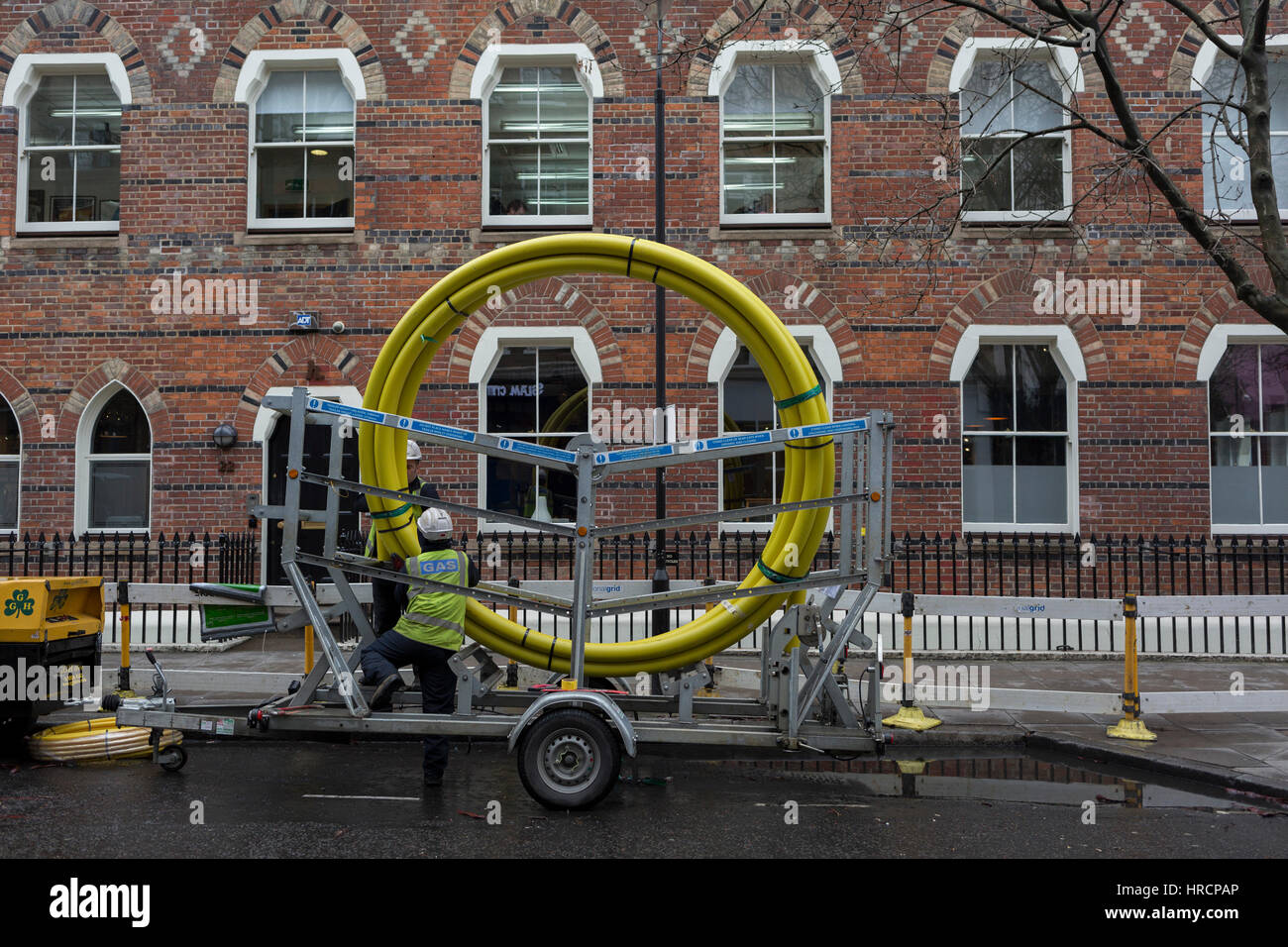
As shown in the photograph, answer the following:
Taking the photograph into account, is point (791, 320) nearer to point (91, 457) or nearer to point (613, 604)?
point (613, 604)

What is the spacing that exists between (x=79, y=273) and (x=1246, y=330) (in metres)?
14.4

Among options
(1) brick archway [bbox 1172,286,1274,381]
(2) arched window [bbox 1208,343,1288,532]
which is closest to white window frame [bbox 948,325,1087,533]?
(1) brick archway [bbox 1172,286,1274,381]

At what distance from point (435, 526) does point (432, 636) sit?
2.30ft

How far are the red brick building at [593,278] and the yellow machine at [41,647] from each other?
5.48 metres

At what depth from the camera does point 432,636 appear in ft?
22.5

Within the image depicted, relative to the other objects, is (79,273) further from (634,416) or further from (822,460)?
(822,460)

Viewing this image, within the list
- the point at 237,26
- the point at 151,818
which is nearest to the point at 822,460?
the point at 151,818

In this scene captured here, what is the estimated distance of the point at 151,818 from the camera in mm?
6094

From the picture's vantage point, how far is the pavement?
7457 mm

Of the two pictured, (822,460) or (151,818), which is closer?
(151,818)

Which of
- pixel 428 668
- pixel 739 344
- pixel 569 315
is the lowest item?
pixel 428 668

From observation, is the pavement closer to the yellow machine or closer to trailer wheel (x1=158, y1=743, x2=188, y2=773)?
the yellow machine

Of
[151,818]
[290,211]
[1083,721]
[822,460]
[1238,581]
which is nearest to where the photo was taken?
[151,818]

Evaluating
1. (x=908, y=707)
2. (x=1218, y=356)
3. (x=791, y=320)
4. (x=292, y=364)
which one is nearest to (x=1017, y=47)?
(x=791, y=320)
